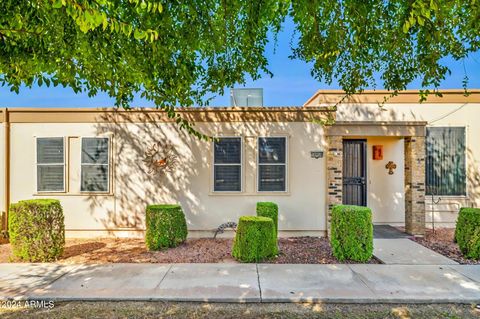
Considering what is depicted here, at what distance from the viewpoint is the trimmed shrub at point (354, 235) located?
5.36 meters

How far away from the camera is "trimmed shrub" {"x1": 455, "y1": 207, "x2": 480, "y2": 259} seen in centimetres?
551

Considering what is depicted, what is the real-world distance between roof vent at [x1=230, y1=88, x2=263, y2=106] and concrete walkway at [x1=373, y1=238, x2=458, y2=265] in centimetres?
483

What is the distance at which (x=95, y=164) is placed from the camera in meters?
7.44

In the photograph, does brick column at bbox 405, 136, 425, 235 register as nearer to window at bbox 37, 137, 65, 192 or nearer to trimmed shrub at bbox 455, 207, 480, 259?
trimmed shrub at bbox 455, 207, 480, 259

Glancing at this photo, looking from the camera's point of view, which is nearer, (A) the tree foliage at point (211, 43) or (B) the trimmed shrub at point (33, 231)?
(A) the tree foliage at point (211, 43)

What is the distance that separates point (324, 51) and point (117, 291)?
5649mm

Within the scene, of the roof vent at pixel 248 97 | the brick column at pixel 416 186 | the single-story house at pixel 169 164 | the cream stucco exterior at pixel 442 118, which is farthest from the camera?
the roof vent at pixel 248 97

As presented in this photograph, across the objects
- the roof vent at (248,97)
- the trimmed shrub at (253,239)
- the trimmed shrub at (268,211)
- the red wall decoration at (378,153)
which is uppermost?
the roof vent at (248,97)

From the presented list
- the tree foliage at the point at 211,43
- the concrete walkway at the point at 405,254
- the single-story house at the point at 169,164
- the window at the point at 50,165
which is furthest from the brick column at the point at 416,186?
the window at the point at 50,165

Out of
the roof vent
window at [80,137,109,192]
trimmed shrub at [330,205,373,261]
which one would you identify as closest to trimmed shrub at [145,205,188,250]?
window at [80,137,109,192]

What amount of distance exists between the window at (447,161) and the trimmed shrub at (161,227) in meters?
7.26

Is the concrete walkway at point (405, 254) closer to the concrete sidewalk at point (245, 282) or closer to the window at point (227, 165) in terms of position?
the concrete sidewalk at point (245, 282)

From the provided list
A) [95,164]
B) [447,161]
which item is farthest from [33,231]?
[447,161]

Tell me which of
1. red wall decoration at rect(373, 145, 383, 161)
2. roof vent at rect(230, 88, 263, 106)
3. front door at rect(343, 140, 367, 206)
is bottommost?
front door at rect(343, 140, 367, 206)
